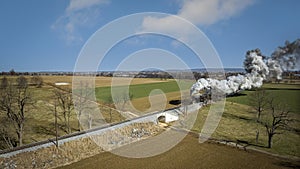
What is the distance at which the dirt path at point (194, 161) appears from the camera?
19406mm

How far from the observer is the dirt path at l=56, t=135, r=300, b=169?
764 inches

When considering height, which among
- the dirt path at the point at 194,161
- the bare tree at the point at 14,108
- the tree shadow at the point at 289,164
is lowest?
the tree shadow at the point at 289,164

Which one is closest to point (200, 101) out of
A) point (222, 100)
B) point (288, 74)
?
point (222, 100)

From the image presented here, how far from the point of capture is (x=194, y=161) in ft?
66.4

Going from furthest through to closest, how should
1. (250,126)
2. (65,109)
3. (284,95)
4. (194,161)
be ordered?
(284,95)
(65,109)
(250,126)
(194,161)

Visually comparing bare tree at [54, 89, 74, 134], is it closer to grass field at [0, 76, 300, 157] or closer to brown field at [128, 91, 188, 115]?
grass field at [0, 76, 300, 157]

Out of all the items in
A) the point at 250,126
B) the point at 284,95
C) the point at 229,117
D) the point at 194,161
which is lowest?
the point at 194,161

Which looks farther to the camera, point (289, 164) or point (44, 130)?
point (44, 130)

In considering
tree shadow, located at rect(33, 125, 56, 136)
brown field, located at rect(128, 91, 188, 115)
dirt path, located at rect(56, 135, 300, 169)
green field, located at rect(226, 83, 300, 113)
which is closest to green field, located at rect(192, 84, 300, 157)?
green field, located at rect(226, 83, 300, 113)

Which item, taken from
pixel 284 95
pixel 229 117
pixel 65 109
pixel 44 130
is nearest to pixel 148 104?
pixel 65 109

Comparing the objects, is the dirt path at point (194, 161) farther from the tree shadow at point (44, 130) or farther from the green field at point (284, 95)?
the green field at point (284, 95)

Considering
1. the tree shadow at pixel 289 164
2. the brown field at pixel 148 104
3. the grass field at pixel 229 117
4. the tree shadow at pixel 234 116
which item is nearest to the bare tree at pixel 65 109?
the grass field at pixel 229 117

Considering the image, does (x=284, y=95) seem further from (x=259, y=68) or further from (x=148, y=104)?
(x=148, y=104)

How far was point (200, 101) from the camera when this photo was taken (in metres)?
46.1
